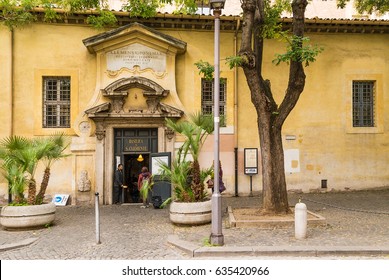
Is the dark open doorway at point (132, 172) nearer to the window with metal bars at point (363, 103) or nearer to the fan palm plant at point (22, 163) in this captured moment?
the fan palm plant at point (22, 163)

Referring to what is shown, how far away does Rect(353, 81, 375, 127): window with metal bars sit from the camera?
609 inches

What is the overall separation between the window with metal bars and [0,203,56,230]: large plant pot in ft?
42.2

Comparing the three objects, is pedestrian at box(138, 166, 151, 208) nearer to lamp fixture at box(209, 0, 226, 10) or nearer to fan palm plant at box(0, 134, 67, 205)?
fan palm plant at box(0, 134, 67, 205)

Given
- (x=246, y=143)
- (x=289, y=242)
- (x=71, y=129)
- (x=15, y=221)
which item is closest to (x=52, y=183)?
(x=71, y=129)

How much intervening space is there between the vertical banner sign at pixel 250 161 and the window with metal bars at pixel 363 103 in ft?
15.6

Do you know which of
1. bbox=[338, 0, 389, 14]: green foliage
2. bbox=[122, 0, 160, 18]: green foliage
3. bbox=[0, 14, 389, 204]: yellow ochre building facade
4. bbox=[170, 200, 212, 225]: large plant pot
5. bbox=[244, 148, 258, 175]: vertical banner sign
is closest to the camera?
bbox=[170, 200, 212, 225]: large plant pot

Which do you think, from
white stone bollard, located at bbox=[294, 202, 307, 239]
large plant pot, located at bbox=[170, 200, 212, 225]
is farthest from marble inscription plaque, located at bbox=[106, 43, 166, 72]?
white stone bollard, located at bbox=[294, 202, 307, 239]

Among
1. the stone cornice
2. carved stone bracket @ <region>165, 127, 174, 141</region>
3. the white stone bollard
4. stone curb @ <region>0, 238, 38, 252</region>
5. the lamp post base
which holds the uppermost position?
the stone cornice

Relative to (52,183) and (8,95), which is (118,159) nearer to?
(52,183)

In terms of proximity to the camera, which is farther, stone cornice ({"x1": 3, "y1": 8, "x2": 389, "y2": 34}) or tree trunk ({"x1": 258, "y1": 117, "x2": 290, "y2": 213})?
stone cornice ({"x1": 3, "y1": 8, "x2": 389, "y2": 34})

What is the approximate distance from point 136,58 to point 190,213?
24.5 feet

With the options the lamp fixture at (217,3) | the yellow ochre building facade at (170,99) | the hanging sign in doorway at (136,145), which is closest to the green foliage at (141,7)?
the yellow ochre building facade at (170,99)

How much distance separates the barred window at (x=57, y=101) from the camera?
13992 mm

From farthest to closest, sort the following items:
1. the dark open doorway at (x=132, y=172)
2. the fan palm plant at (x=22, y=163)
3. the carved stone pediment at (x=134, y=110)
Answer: the dark open doorway at (x=132, y=172)
the carved stone pediment at (x=134, y=110)
the fan palm plant at (x=22, y=163)
